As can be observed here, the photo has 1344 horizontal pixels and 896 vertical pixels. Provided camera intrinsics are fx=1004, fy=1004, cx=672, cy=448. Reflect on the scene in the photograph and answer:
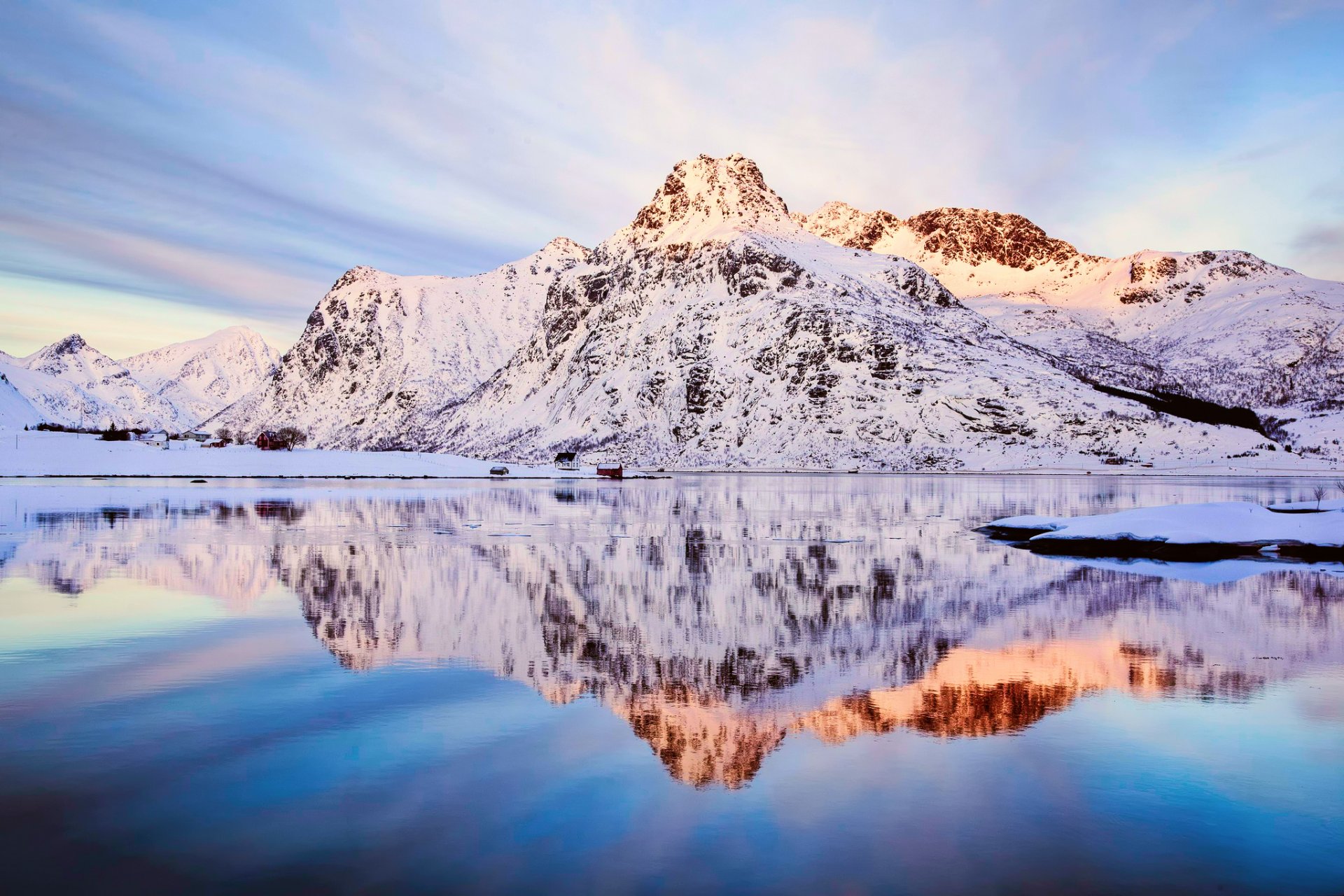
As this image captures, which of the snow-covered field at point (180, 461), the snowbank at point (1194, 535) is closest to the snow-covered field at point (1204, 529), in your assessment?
the snowbank at point (1194, 535)

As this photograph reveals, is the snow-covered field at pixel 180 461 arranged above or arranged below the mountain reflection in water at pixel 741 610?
above

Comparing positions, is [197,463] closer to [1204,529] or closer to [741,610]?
[741,610]

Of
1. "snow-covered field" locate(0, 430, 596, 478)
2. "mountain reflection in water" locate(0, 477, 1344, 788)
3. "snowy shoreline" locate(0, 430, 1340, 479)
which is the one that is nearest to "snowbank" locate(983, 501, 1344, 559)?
"mountain reflection in water" locate(0, 477, 1344, 788)

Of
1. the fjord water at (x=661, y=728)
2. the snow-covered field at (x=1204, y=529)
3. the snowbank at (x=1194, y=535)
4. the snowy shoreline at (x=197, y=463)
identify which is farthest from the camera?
the snowy shoreline at (x=197, y=463)

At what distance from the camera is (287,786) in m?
11.2

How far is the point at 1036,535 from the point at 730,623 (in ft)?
78.2

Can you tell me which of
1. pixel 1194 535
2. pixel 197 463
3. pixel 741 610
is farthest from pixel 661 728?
pixel 197 463

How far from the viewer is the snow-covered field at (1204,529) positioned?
3772 centimetres

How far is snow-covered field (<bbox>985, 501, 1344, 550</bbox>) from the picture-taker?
3772cm

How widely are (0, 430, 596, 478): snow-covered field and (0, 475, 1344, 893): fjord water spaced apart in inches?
3083

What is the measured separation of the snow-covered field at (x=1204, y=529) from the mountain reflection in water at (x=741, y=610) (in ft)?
7.40

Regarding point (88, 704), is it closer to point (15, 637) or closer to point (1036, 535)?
point (15, 637)

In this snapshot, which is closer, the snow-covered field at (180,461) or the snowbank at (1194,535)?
the snowbank at (1194,535)

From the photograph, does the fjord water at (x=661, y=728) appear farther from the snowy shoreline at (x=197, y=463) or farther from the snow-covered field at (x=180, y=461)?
the snow-covered field at (x=180, y=461)
